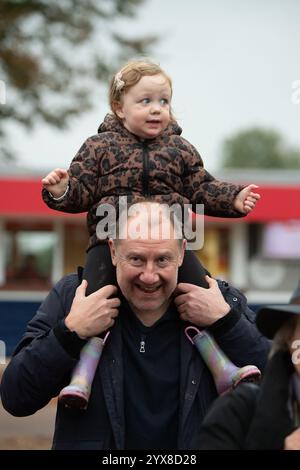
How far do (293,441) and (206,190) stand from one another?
131 centimetres

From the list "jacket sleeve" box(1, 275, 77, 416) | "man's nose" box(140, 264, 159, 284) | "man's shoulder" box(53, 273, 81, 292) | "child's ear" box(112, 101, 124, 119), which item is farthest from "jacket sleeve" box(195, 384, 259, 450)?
→ "child's ear" box(112, 101, 124, 119)

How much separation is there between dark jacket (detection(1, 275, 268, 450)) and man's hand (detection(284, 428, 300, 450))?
480 millimetres

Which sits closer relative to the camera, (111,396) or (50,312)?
(111,396)

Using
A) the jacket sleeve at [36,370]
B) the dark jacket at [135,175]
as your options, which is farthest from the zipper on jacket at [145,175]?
the jacket sleeve at [36,370]

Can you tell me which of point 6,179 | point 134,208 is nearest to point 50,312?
point 134,208

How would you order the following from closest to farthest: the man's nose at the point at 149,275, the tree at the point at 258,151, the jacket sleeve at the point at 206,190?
the man's nose at the point at 149,275
the jacket sleeve at the point at 206,190
the tree at the point at 258,151

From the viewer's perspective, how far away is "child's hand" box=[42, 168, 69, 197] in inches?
123

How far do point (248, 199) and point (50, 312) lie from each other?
35.8 inches

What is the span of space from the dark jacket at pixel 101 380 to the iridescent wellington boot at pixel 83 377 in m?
0.03

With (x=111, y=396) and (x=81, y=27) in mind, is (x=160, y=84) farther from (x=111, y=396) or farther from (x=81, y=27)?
(x=81, y=27)

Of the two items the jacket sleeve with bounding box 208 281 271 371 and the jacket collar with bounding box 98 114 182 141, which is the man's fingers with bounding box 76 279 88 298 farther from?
the jacket collar with bounding box 98 114 182 141

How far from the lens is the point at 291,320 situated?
2525 mm

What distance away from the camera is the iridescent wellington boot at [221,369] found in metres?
2.88

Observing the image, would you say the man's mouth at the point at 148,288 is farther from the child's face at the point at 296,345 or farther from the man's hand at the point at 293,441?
the man's hand at the point at 293,441
